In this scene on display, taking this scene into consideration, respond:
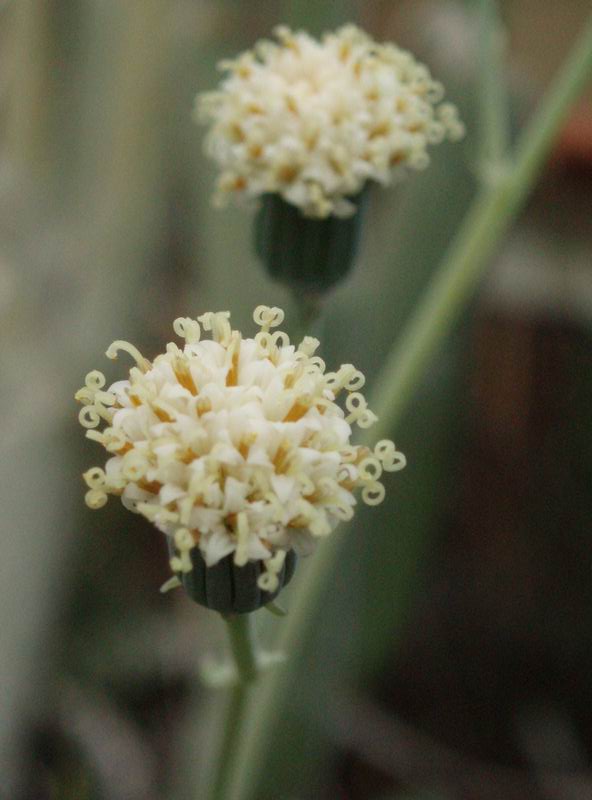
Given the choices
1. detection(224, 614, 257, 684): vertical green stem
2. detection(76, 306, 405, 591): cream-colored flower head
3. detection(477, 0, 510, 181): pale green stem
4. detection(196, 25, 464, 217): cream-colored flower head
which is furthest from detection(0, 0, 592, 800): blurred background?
detection(76, 306, 405, 591): cream-colored flower head

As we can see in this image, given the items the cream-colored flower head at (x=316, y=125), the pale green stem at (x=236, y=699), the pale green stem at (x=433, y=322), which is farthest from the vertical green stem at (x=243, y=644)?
the cream-colored flower head at (x=316, y=125)

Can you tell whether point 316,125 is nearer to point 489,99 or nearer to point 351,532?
point 489,99

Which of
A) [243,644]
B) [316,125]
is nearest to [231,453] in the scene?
[243,644]

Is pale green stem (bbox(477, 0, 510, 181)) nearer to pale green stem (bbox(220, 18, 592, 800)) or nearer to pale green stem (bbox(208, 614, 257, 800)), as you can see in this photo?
pale green stem (bbox(220, 18, 592, 800))

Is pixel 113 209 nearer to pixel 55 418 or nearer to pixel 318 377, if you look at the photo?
pixel 55 418

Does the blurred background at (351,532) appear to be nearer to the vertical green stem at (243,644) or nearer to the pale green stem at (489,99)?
the pale green stem at (489,99)
